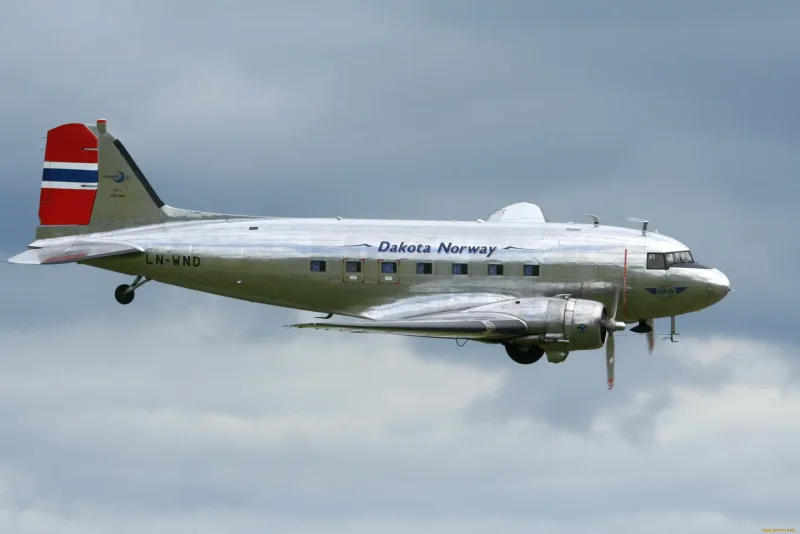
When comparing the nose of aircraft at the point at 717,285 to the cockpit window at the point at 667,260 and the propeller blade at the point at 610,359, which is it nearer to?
the cockpit window at the point at 667,260

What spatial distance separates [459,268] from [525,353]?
3.28 metres

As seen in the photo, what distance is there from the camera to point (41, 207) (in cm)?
4741

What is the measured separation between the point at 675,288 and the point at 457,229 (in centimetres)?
691

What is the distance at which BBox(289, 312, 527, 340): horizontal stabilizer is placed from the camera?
4009cm

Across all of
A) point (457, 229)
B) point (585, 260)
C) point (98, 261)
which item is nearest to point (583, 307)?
point (585, 260)

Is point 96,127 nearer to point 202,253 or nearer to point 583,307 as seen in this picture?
point 202,253

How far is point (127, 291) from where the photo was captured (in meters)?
47.2

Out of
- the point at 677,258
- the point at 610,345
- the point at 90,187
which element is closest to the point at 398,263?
the point at 610,345

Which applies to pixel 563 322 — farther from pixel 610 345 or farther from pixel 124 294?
pixel 124 294

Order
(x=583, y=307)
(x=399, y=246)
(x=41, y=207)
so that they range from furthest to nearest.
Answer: (x=41, y=207) → (x=399, y=246) → (x=583, y=307)

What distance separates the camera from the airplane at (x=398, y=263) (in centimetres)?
4228

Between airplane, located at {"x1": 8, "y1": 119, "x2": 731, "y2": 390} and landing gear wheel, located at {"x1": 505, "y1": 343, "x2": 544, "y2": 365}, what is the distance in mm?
43

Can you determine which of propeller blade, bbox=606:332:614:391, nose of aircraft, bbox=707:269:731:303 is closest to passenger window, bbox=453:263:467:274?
propeller blade, bbox=606:332:614:391

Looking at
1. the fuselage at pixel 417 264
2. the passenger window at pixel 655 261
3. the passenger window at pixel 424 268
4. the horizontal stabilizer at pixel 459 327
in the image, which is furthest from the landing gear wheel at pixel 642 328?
the passenger window at pixel 424 268
